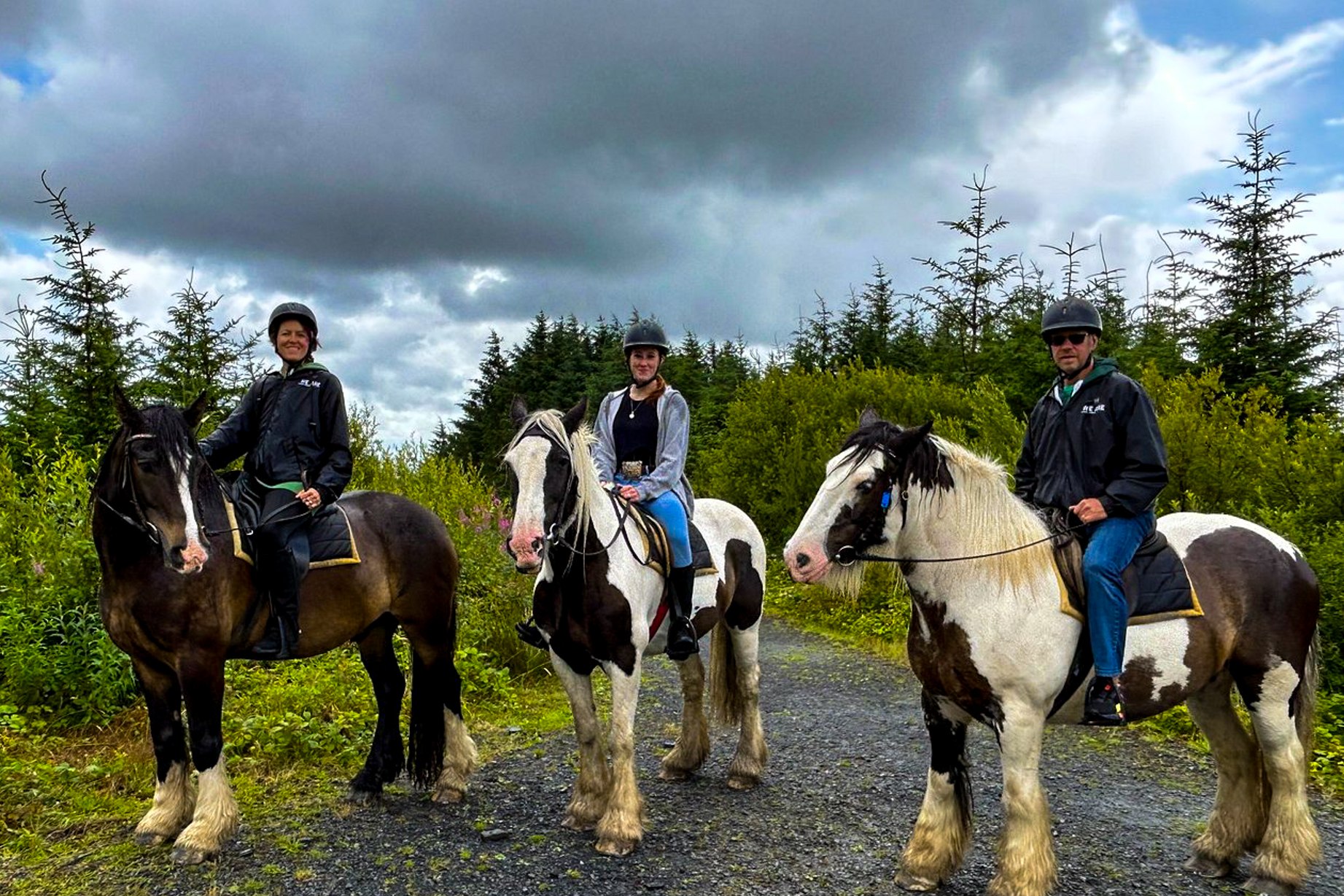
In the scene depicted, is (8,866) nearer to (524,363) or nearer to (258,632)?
(258,632)

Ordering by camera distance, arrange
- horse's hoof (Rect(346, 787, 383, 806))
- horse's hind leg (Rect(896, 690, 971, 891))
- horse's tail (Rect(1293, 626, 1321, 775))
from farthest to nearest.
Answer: horse's hoof (Rect(346, 787, 383, 806)) < horse's tail (Rect(1293, 626, 1321, 775)) < horse's hind leg (Rect(896, 690, 971, 891))

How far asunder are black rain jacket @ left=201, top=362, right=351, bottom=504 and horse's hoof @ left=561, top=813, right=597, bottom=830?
2.25m

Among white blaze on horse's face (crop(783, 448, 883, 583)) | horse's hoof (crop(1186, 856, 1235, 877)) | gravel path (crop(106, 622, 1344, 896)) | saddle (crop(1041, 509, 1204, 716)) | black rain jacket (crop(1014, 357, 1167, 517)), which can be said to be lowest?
gravel path (crop(106, 622, 1344, 896))

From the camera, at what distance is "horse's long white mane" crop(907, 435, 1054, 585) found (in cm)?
364

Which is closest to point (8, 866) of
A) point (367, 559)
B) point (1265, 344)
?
point (367, 559)

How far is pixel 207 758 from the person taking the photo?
4156 mm

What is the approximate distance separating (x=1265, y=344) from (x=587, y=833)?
1345 cm

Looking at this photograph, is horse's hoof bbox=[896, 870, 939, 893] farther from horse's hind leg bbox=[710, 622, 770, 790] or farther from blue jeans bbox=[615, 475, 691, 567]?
blue jeans bbox=[615, 475, 691, 567]

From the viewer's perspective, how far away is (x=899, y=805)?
4992 mm

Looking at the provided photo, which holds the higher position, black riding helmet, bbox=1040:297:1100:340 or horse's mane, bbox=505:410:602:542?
black riding helmet, bbox=1040:297:1100:340

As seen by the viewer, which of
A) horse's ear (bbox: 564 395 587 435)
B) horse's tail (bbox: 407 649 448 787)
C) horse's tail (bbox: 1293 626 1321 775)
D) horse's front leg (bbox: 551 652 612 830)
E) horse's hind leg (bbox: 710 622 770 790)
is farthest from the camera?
horse's hind leg (bbox: 710 622 770 790)

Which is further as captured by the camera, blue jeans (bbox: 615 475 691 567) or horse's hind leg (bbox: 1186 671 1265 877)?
blue jeans (bbox: 615 475 691 567)

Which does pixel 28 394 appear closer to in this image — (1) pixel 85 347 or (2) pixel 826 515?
(1) pixel 85 347

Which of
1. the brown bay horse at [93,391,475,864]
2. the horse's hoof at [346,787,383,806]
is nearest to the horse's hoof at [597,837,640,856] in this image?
the brown bay horse at [93,391,475,864]
